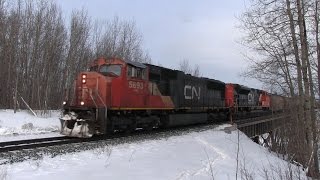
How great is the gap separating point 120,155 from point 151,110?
7.61 meters

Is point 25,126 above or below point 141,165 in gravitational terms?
above

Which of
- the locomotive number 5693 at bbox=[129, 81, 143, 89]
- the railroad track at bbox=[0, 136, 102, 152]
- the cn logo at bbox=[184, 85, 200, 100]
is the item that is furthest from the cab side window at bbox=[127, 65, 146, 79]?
the cn logo at bbox=[184, 85, 200, 100]

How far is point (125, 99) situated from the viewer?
1672 centimetres

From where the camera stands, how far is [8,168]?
8.55m

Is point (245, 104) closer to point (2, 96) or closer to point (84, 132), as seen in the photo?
point (2, 96)

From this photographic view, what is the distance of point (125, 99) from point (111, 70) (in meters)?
1.34

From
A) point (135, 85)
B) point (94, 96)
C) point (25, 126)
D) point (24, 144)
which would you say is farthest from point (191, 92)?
point (24, 144)

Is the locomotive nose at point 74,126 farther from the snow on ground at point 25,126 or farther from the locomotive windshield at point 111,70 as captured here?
the locomotive windshield at point 111,70

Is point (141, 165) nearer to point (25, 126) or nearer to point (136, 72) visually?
point (136, 72)

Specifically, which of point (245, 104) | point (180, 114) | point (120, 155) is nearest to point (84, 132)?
point (120, 155)

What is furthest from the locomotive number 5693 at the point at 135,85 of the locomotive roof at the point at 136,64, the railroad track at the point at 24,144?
the railroad track at the point at 24,144

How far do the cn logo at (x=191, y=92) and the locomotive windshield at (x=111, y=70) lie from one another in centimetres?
718

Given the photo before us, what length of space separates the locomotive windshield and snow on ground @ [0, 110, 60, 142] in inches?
127

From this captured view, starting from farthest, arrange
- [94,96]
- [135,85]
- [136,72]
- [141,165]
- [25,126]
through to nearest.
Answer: [25,126], [136,72], [135,85], [94,96], [141,165]
